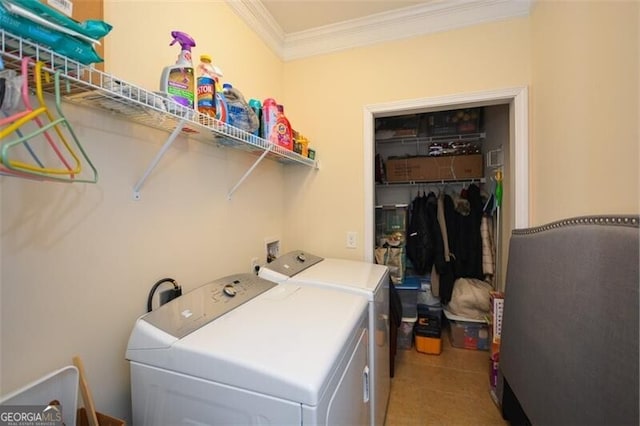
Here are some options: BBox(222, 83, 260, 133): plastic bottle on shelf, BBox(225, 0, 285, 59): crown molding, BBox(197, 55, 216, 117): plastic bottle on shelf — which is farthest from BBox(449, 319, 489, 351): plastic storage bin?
BBox(225, 0, 285, 59): crown molding

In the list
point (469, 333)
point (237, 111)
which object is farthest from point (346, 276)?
point (469, 333)

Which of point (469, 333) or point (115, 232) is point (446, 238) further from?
point (115, 232)

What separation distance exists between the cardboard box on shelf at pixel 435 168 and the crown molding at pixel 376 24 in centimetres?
138

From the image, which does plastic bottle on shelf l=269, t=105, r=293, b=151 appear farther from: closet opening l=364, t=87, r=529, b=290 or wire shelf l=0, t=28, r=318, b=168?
closet opening l=364, t=87, r=529, b=290

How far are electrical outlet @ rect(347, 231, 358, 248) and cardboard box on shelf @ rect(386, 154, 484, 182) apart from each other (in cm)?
133

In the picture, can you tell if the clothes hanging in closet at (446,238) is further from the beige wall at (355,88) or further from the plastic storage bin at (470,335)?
the beige wall at (355,88)

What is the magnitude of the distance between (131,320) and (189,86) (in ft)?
2.82

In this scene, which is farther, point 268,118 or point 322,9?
point 322,9

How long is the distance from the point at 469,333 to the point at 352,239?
1.56m

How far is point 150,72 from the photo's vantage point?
3.58 feet

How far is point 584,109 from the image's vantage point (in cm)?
115

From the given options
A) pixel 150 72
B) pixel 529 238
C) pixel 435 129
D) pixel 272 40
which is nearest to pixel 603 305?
pixel 529 238

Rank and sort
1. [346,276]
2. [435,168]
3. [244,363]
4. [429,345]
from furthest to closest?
[435,168]
[429,345]
[346,276]
[244,363]

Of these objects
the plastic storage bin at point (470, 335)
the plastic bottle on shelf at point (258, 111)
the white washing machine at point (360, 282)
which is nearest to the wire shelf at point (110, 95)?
the plastic bottle on shelf at point (258, 111)
